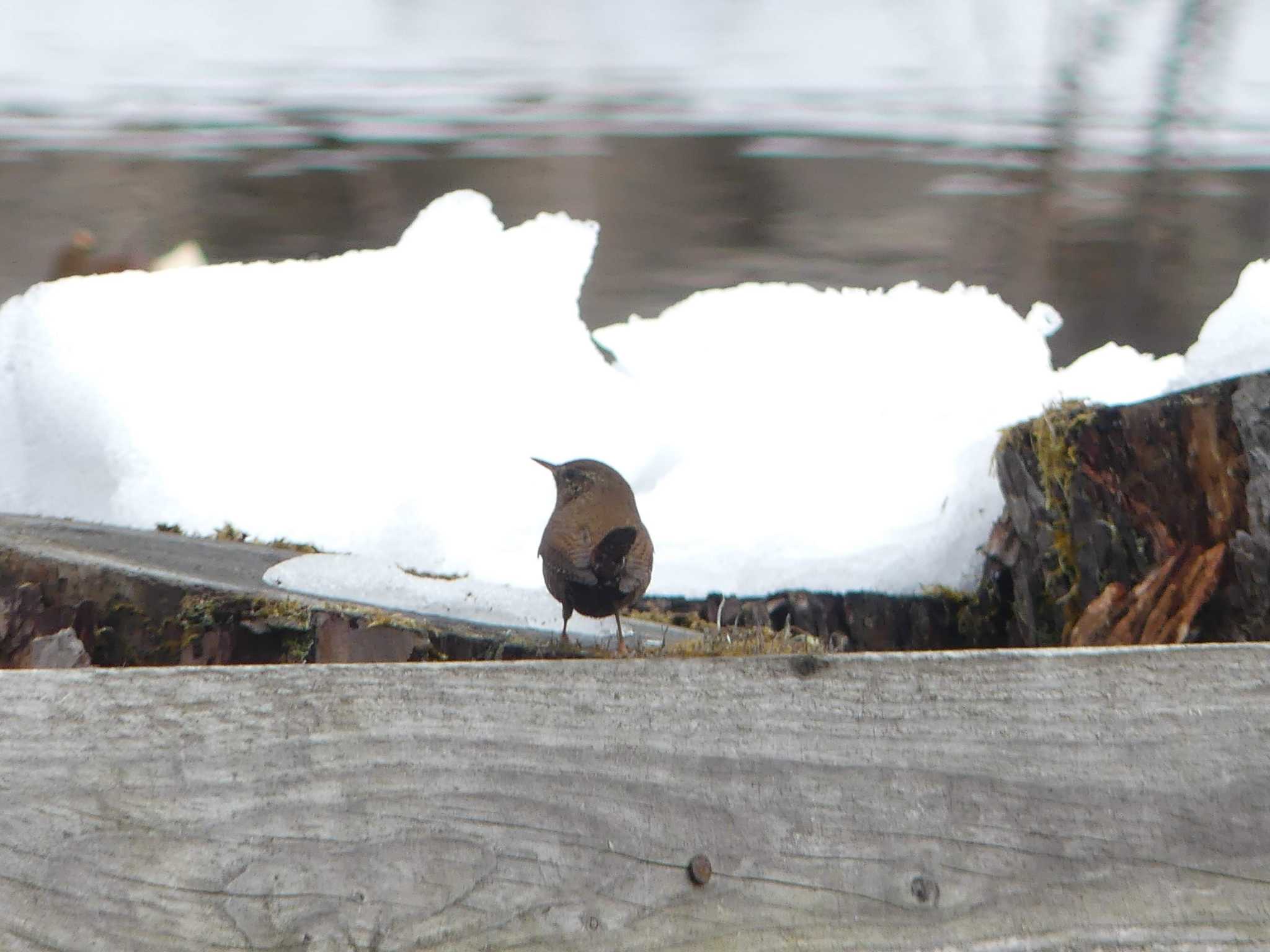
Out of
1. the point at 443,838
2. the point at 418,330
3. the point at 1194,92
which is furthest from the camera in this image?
the point at 418,330

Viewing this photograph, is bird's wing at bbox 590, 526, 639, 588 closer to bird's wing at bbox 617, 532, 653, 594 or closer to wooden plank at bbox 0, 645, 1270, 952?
bird's wing at bbox 617, 532, 653, 594

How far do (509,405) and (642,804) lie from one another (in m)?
1.71

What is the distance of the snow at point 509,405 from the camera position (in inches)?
92.8

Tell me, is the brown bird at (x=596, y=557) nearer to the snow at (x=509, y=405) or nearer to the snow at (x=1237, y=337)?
the snow at (x=509, y=405)

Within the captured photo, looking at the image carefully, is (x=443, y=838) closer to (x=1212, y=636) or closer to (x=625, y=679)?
(x=625, y=679)

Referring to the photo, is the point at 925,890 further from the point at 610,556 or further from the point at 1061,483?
the point at 1061,483

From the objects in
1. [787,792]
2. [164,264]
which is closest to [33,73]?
[164,264]

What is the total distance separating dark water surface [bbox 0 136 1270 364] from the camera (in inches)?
66.8

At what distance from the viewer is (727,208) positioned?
1.71 metres

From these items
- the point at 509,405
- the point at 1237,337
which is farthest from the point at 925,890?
the point at 509,405

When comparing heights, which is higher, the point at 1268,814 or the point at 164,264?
the point at 164,264

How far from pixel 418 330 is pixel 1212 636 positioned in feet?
6.11

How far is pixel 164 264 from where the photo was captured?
8.38 feet

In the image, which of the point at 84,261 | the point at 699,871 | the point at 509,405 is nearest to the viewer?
the point at 699,871
